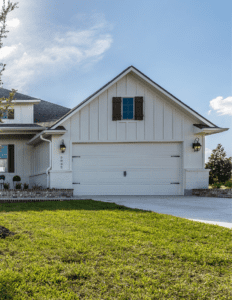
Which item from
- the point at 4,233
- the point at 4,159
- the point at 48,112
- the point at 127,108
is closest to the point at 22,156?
the point at 4,159

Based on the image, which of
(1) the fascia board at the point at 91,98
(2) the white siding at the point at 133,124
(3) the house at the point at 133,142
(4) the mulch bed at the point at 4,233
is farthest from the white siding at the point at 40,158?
(4) the mulch bed at the point at 4,233

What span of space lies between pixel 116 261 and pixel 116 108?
8241 mm

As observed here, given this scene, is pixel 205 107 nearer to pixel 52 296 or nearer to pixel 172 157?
pixel 172 157

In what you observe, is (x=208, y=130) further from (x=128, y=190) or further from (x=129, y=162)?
(x=128, y=190)

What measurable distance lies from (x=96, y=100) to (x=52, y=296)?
29.6 feet

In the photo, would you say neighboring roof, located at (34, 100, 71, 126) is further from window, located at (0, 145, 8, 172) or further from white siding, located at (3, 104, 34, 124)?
window, located at (0, 145, 8, 172)

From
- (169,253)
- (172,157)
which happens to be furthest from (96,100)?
(169,253)

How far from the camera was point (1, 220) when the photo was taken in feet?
16.7

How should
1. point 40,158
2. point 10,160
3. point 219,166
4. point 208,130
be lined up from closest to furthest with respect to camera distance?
1. point 208,130
2. point 40,158
3. point 10,160
4. point 219,166

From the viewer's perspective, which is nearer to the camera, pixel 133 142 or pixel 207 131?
pixel 207 131

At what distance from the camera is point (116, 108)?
35.0ft

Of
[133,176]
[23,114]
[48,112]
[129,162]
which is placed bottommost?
[133,176]

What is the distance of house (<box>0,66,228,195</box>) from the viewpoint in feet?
34.7

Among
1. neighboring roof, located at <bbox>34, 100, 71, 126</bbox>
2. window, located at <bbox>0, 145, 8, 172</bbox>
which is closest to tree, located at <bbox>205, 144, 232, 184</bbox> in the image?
neighboring roof, located at <bbox>34, 100, 71, 126</bbox>
